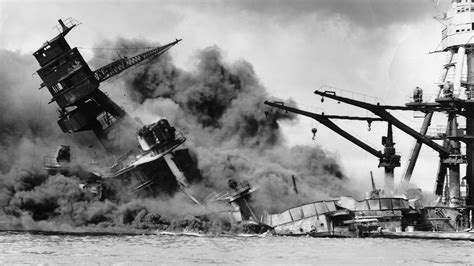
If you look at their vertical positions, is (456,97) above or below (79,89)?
below

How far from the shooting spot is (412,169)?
7312 cm

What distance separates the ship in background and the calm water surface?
7.31 metres

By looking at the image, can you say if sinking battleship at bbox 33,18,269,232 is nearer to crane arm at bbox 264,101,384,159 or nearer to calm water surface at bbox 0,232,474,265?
calm water surface at bbox 0,232,474,265

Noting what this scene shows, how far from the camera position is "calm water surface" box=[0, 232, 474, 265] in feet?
136

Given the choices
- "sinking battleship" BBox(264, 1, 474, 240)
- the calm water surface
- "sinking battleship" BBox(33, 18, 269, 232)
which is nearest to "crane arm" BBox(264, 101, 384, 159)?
"sinking battleship" BBox(264, 1, 474, 240)

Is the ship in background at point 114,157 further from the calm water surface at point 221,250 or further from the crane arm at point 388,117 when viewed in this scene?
the crane arm at point 388,117

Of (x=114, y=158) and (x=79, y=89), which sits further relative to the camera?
(x=114, y=158)

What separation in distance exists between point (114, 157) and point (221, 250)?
2184 centimetres

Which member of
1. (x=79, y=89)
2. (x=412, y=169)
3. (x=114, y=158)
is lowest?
(x=412, y=169)

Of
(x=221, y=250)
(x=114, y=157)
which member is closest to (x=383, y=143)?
(x=114, y=157)

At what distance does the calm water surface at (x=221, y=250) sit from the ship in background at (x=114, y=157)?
7.31 meters

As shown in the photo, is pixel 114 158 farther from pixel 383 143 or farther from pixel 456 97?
pixel 456 97

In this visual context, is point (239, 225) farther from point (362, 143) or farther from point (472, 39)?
point (472, 39)

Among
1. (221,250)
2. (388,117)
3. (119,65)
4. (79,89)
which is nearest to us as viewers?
(221,250)
